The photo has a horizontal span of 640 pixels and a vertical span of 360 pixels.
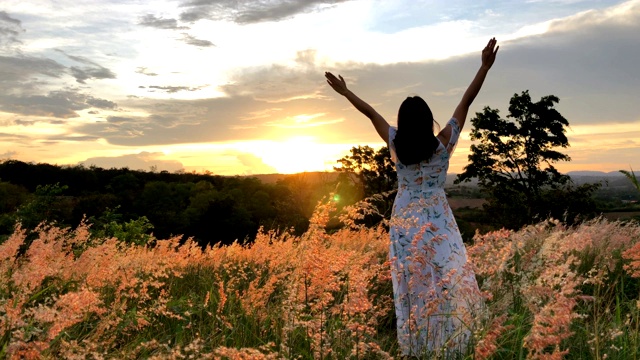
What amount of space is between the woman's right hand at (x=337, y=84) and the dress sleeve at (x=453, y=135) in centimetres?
115

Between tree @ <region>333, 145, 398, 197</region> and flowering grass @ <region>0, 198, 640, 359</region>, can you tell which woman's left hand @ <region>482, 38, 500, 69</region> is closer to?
flowering grass @ <region>0, 198, 640, 359</region>

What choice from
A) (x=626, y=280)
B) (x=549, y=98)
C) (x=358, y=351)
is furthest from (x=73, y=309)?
(x=549, y=98)

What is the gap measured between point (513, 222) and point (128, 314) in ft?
109

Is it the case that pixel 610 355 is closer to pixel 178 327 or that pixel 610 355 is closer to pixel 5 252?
pixel 178 327

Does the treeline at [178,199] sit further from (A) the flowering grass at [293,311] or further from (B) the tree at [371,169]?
(A) the flowering grass at [293,311]

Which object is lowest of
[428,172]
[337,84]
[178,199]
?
[178,199]

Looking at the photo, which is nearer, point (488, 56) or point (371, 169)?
point (488, 56)

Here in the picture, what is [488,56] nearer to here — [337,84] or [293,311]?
[337,84]

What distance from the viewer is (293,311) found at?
3.27m

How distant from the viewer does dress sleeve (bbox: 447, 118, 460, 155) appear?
4931 mm

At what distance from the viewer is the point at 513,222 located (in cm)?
3425

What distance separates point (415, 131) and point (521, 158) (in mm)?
36087

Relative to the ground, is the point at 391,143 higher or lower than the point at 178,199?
higher

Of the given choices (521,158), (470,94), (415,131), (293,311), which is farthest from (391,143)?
(521,158)
